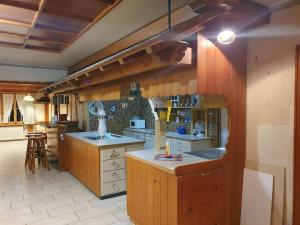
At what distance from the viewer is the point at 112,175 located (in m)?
3.82

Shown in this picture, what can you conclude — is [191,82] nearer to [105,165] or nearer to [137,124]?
[105,165]

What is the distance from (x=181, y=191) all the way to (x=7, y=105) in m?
11.1

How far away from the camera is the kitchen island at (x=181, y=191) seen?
7.08ft

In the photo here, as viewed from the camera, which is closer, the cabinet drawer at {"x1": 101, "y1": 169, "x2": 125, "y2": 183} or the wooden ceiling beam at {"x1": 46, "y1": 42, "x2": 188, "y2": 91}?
the wooden ceiling beam at {"x1": 46, "y1": 42, "x2": 188, "y2": 91}

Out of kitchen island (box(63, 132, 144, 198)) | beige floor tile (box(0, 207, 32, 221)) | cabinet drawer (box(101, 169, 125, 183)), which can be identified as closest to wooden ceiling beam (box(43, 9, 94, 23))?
kitchen island (box(63, 132, 144, 198))

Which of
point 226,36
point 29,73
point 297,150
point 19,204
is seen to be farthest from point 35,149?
point 297,150

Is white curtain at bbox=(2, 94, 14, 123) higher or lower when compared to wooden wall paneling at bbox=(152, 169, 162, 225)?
higher

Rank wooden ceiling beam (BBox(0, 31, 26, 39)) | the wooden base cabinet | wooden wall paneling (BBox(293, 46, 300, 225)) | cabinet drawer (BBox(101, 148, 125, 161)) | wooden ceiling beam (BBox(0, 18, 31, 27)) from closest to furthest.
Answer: wooden wall paneling (BBox(293, 46, 300, 225)) < the wooden base cabinet < wooden ceiling beam (BBox(0, 18, 31, 27)) < wooden ceiling beam (BBox(0, 31, 26, 39)) < cabinet drawer (BBox(101, 148, 125, 161))

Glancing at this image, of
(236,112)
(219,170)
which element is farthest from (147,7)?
(219,170)

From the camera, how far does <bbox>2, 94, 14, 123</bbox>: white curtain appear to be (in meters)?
10.8

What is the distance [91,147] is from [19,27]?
2055mm

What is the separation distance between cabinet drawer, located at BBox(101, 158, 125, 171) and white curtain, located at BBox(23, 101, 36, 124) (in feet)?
30.3

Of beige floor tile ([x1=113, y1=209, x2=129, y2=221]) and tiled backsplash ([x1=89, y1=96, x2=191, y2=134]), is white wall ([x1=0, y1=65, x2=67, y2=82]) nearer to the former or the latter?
tiled backsplash ([x1=89, y1=96, x2=191, y2=134])

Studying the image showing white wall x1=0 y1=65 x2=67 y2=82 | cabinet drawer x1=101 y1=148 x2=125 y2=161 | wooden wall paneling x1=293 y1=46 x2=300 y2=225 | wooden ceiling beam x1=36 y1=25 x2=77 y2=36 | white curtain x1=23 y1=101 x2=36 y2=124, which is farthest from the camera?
white curtain x1=23 y1=101 x2=36 y2=124
